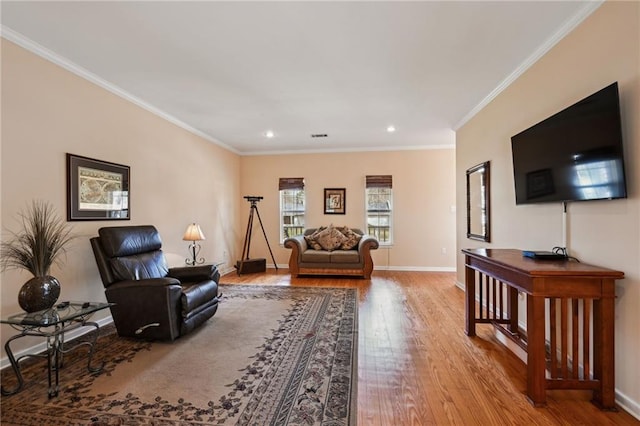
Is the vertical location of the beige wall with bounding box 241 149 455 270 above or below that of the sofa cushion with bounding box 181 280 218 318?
above

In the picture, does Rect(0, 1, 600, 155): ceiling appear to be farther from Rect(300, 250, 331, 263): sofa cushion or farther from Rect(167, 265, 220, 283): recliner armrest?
Rect(300, 250, 331, 263): sofa cushion

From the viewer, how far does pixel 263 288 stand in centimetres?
452

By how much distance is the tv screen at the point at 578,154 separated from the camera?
169 cm

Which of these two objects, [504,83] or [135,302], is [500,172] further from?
[135,302]

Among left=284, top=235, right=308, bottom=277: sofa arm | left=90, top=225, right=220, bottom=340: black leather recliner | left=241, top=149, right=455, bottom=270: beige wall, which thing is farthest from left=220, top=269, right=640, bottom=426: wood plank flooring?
left=241, top=149, right=455, bottom=270: beige wall

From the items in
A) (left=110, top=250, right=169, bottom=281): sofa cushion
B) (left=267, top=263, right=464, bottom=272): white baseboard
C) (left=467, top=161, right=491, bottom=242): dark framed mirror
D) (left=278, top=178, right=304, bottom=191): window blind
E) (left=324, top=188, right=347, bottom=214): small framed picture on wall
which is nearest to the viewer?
(left=110, top=250, right=169, bottom=281): sofa cushion

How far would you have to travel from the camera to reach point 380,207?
6.11m

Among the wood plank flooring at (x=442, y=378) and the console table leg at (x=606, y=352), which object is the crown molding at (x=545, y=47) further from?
the wood plank flooring at (x=442, y=378)

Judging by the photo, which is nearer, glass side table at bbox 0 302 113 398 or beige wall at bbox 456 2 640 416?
beige wall at bbox 456 2 640 416

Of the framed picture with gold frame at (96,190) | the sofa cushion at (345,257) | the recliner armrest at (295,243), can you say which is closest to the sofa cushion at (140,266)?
the framed picture with gold frame at (96,190)

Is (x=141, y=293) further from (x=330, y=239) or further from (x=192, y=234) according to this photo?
(x=330, y=239)

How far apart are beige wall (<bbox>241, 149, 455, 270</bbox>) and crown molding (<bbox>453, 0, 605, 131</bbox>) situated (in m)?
2.30

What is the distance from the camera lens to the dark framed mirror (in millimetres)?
3490

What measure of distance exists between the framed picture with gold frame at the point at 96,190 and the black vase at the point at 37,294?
2.82ft
